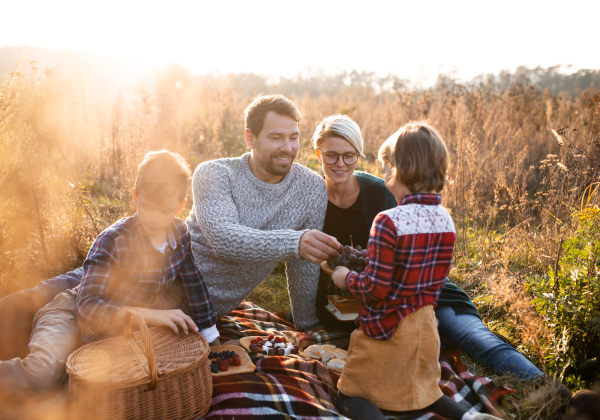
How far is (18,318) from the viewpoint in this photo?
2596 millimetres

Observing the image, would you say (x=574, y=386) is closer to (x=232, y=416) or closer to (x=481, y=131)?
(x=232, y=416)

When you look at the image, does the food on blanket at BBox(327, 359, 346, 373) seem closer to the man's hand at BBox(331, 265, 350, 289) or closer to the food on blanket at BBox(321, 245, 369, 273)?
the food on blanket at BBox(321, 245, 369, 273)

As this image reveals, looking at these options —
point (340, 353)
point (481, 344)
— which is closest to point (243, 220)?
point (340, 353)

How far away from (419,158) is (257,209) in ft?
4.60

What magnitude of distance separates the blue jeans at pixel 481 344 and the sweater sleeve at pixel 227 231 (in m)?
1.16

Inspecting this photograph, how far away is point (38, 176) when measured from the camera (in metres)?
3.82

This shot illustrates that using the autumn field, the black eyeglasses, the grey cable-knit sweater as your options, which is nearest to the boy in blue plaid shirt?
the grey cable-knit sweater

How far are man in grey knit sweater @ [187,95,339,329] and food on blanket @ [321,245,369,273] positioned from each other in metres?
0.37

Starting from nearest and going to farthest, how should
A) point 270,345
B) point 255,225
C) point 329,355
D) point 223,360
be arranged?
point 223,360 < point 329,355 < point 270,345 < point 255,225

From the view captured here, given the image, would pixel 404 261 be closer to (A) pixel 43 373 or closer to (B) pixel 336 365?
(B) pixel 336 365

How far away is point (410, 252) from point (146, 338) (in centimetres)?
120

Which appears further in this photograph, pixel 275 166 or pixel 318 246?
pixel 275 166

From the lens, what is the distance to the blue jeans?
2574 millimetres

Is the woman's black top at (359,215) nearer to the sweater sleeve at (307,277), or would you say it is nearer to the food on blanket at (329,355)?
the sweater sleeve at (307,277)
